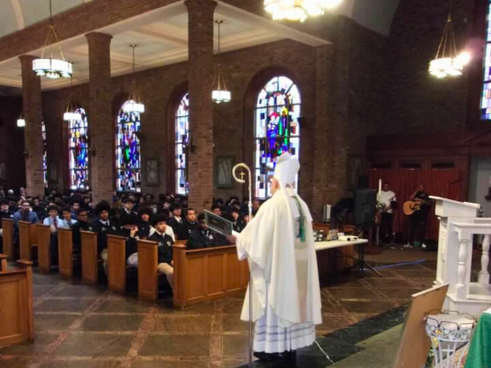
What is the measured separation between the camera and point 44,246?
26.7 ft

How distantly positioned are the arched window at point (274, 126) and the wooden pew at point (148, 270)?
6774 millimetres

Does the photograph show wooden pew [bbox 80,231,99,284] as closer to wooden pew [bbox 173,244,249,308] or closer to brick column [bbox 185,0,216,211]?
wooden pew [bbox 173,244,249,308]

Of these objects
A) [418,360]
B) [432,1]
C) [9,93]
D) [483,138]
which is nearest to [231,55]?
[432,1]

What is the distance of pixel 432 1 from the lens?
38.3ft

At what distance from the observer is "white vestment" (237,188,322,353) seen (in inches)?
146

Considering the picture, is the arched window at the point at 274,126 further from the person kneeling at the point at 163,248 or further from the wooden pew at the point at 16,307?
the wooden pew at the point at 16,307

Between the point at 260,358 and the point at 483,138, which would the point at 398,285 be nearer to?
the point at 260,358

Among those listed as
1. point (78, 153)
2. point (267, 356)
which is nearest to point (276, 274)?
point (267, 356)

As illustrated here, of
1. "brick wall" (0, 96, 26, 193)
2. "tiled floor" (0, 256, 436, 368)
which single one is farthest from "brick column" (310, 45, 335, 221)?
"brick wall" (0, 96, 26, 193)

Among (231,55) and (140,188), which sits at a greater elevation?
(231,55)

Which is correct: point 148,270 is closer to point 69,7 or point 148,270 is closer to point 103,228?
point 103,228

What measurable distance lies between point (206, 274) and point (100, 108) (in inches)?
254

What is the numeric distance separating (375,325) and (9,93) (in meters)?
22.1

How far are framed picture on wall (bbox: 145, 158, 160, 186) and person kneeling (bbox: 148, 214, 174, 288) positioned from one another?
9.44 metres
